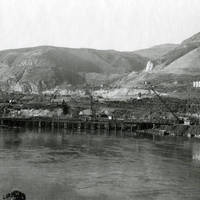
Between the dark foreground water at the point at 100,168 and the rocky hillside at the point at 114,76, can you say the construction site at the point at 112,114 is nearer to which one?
the dark foreground water at the point at 100,168

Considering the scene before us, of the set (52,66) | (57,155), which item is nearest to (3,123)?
(57,155)

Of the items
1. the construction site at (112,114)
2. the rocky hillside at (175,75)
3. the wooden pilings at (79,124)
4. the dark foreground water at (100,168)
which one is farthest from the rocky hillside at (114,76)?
the dark foreground water at (100,168)

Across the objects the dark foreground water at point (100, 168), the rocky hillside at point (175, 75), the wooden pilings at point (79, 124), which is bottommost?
the dark foreground water at point (100, 168)

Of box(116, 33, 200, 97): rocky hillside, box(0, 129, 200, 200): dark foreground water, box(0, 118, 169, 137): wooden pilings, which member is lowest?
box(0, 129, 200, 200): dark foreground water

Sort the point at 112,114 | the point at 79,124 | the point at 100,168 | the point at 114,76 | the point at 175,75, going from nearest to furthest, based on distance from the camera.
→ the point at 100,168
the point at 79,124
the point at 112,114
the point at 175,75
the point at 114,76

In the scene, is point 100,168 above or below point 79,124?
below

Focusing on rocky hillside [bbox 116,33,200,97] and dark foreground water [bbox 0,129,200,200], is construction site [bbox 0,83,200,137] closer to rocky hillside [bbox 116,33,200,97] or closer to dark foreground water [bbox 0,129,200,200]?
rocky hillside [bbox 116,33,200,97]

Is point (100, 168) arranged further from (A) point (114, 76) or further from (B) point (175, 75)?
(A) point (114, 76)

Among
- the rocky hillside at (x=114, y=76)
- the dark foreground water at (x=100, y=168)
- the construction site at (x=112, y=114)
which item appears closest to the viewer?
the dark foreground water at (x=100, y=168)

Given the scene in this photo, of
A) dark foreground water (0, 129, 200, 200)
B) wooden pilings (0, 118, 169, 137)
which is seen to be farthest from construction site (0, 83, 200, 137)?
dark foreground water (0, 129, 200, 200)

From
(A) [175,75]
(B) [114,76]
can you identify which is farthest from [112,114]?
(B) [114,76]
